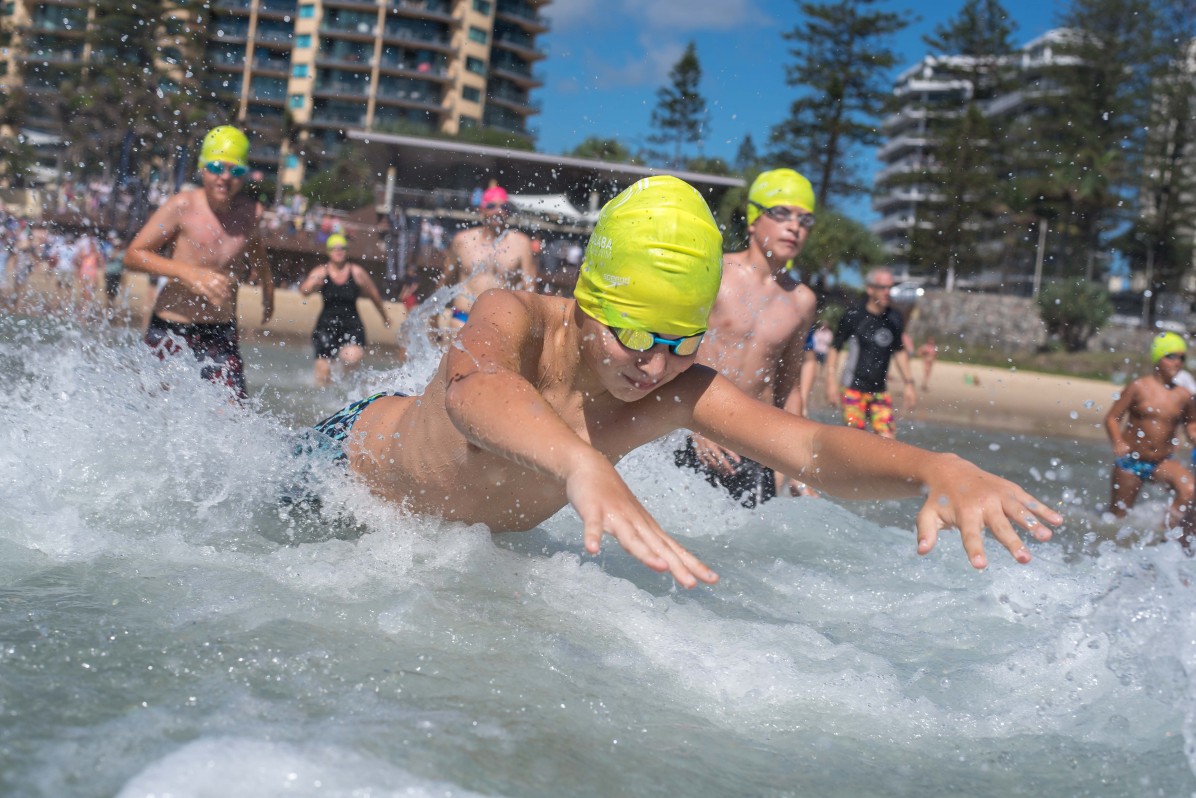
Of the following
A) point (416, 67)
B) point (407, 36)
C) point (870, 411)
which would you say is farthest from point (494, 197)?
point (407, 36)

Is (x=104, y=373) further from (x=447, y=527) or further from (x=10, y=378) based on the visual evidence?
(x=447, y=527)

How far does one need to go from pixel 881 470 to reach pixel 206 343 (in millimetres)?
4236

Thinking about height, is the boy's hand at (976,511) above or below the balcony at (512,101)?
below

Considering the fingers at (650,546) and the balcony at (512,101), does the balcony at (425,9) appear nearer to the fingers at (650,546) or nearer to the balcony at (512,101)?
the balcony at (512,101)

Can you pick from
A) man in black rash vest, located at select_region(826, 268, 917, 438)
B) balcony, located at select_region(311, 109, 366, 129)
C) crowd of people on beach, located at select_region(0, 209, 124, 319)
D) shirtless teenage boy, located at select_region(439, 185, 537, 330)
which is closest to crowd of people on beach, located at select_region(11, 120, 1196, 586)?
shirtless teenage boy, located at select_region(439, 185, 537, 330)

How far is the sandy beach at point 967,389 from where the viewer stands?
1764 centimetres

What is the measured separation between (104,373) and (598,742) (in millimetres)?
3046

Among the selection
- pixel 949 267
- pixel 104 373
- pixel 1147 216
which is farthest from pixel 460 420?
pixel 949 267

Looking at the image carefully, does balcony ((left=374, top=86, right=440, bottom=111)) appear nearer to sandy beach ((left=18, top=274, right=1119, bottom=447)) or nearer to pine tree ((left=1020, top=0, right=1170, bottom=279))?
pine tree ((left=1020, top=0, right=1170, bottom=279))

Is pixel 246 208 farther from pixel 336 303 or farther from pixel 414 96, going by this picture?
pixel 414 96

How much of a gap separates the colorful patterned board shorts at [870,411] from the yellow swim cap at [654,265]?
17.9 feet

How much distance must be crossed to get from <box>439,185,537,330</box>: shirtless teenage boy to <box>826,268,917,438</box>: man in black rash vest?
7.98 feet

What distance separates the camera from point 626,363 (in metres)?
2.77

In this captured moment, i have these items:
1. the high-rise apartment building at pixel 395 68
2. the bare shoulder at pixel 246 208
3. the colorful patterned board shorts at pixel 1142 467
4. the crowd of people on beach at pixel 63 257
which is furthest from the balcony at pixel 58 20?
the high-rise apartment building at pixel 395 68
